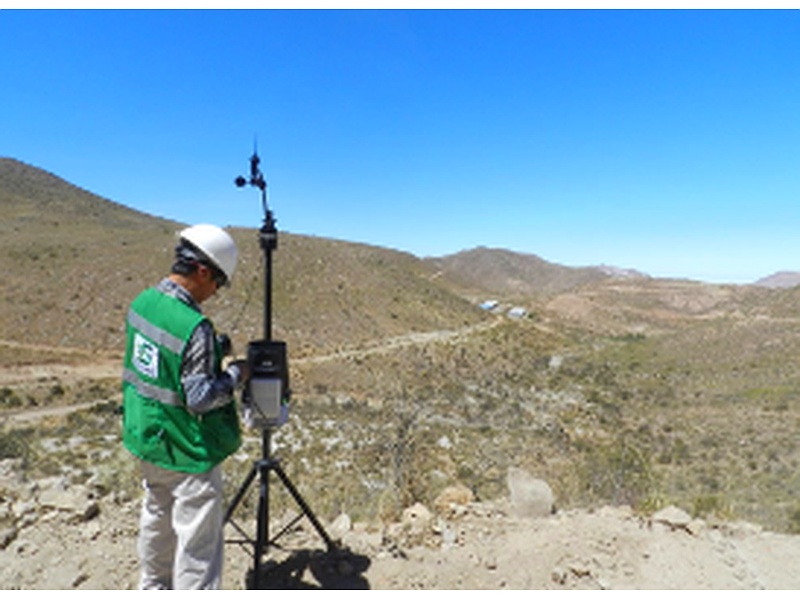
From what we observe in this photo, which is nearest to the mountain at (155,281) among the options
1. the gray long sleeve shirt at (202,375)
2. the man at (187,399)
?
the man at (187,399)

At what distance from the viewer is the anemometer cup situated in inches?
112

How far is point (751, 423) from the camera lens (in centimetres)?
1575

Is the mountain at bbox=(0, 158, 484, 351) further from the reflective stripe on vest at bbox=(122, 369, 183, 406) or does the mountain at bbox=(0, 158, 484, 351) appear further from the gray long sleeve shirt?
the gray long sleeve shirt

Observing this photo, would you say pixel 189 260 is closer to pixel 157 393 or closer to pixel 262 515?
pixel 157 393

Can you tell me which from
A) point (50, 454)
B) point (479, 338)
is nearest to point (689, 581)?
point (50, 454)

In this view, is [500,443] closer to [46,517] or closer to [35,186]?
[46,517]

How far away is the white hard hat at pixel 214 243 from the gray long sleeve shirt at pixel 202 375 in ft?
0.79

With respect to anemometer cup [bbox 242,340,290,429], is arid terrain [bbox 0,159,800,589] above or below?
below

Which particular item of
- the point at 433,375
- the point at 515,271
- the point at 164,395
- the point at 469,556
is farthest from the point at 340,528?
the point at 515,271

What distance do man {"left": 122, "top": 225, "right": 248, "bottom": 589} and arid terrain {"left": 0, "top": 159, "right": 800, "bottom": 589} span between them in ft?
4.27

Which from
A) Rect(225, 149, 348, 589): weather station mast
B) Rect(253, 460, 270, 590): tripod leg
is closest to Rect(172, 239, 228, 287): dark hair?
Rect(225, 149, 348, 589): weather station mast

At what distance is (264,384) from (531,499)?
2.91 meters

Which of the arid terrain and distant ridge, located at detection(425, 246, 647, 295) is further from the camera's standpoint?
distant ridge, located at detection(425, 246, 647, 295)

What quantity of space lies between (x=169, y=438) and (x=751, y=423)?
1869cm
